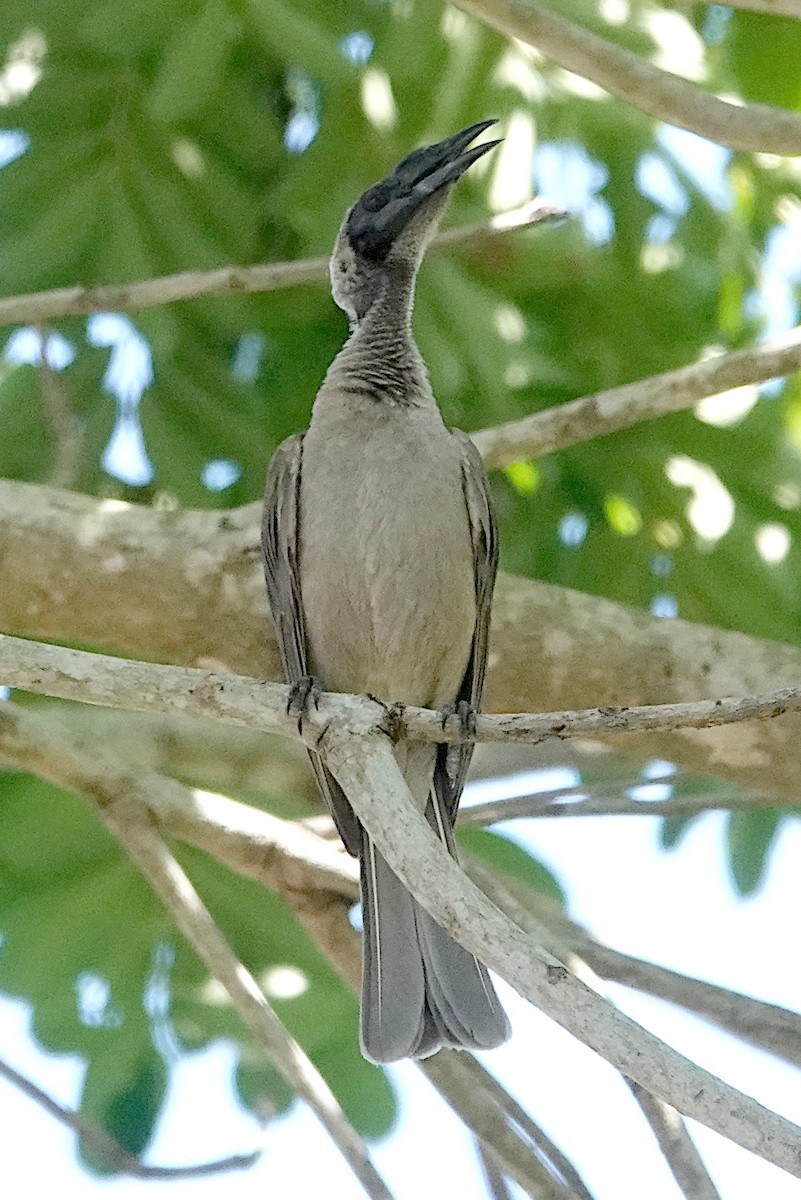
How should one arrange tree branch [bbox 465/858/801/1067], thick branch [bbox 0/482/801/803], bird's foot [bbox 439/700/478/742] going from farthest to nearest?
thick branch [bbox 0/482/801/803]
tree branch [bbox 465/858/801/1067]
bird's foot [bbox 439/700/478/742]

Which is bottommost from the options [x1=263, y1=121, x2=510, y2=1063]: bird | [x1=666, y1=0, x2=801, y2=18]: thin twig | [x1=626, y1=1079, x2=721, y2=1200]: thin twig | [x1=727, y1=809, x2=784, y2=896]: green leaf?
[x1=626, y1=1079, x2=721, y2=1200]: thin twig

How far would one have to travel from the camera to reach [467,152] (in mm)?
4180

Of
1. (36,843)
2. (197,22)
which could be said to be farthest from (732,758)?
(197,22)

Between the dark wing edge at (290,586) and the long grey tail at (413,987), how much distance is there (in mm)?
217

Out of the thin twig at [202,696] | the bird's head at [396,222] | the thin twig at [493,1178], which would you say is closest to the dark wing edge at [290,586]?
the bird's head at [396,222]

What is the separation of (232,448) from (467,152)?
1204mm

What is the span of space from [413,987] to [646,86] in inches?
81.7

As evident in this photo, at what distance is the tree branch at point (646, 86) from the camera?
3.35m

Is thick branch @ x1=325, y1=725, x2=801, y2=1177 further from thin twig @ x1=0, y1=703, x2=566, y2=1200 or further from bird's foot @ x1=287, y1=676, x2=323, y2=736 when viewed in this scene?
thin twig @ x1=0, y1=703, x2=566, y2=1200

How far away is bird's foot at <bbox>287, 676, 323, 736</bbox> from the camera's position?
306 centimetres

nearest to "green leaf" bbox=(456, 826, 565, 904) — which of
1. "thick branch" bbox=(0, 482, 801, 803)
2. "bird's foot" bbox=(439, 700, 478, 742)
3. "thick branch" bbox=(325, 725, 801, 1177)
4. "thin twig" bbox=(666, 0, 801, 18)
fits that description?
"thick branch" bbox=(0, 482, 801, 803)

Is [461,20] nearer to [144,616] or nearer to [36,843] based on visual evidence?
[144,616]

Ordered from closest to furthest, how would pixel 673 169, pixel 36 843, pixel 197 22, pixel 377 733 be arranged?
1. pixel 377 733
2. pixel 197 22
3. pixel 673 169
4. pixel 36 843

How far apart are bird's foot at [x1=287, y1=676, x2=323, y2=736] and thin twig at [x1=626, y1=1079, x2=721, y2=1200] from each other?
101cm
